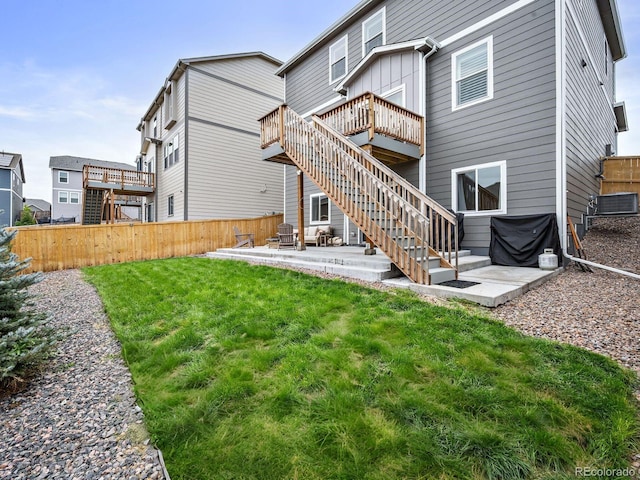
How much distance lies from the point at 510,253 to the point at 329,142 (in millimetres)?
4838

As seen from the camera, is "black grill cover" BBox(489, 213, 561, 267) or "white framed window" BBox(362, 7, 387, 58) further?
"white framed window" BBox(362, 7, 387, 58)

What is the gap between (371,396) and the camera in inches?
85.9

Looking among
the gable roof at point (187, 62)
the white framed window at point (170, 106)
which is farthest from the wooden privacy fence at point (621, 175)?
the white framed window at point (170, 106)

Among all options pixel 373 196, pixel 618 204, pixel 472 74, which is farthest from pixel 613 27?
pixel 373 196

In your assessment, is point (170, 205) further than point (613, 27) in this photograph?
Yes

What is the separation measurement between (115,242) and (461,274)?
10.6m

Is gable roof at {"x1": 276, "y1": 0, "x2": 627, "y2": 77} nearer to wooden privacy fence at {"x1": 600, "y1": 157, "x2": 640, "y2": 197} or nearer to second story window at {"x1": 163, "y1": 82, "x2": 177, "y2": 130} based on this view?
wooden privacy fence at {"x1": 600, "y1": 157, "x2": 640, "y2": 197}

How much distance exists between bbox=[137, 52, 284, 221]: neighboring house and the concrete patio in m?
8.31

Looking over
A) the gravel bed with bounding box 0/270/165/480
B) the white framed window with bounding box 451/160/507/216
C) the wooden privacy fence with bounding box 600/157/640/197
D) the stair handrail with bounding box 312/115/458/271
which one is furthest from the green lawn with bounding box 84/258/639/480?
the wooden privacy fence with bounding box 600/157/640/197

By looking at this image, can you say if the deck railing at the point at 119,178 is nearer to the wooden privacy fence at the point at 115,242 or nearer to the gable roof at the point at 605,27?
the wooden privacy fence at the point at 115,242

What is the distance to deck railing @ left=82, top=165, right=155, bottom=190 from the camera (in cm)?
1524

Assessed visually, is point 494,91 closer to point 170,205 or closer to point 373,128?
point 373,128

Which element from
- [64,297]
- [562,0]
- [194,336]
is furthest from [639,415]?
[562,0]

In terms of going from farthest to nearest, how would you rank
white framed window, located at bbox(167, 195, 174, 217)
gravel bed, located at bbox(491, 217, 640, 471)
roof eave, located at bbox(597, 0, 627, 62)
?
1. white framed window, located at bbox(167, 195, 174, 217)
2. roof eave, located at bbox(597, 0, 627, 62)
3. gravel bed, located at bbox(491, 217, 640, 471)
